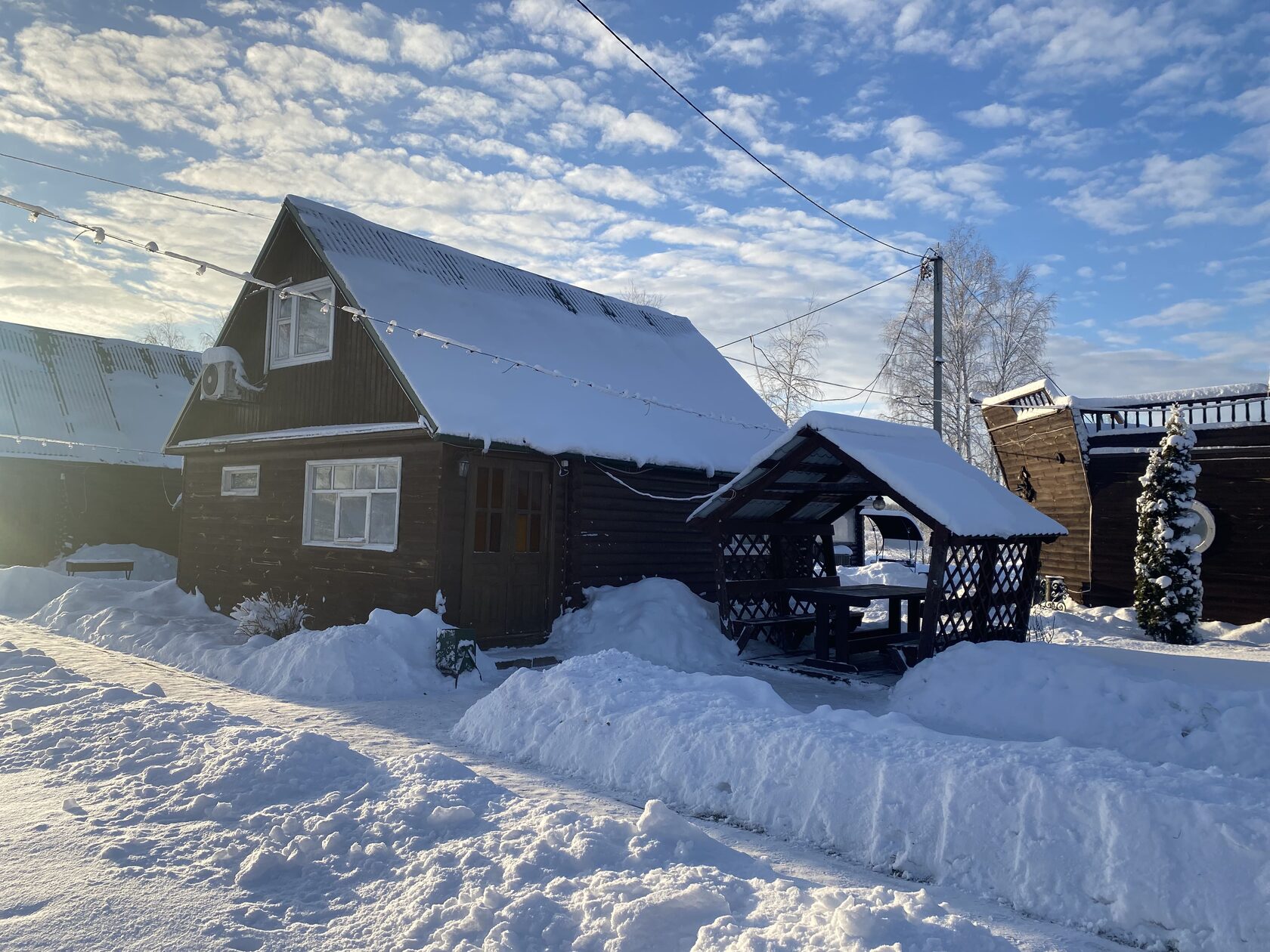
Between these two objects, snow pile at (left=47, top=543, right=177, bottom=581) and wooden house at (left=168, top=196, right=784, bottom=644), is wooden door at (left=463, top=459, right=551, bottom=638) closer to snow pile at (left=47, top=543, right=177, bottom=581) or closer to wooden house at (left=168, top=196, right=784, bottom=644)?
wooden house at (left=168, top=196, right=784, bottom=644)

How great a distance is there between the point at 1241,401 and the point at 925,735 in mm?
12969

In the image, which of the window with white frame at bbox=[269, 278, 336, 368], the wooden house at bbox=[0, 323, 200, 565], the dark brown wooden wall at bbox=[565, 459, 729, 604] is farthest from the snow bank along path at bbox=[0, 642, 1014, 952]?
the wooden house at bbox=[0, 323, 200, 565]

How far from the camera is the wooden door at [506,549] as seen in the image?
464 inches

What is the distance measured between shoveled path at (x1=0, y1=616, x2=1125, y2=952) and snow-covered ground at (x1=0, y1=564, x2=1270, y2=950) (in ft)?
0.12

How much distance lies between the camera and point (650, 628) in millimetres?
12148

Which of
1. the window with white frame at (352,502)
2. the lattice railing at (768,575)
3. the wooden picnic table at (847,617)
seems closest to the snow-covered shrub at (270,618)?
the window with white frame at (352,502)

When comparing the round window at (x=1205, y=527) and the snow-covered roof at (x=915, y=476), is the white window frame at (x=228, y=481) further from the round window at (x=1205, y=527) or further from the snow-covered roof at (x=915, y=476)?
the round window at (x=1205, y=527)

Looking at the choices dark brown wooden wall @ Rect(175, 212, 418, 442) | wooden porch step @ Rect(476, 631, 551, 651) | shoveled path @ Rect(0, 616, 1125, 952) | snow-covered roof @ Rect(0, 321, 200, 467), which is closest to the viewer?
shoveled path @ Rect(0, 616, 1125, 952)

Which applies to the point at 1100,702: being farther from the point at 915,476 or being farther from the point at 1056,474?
the point at 1056,474

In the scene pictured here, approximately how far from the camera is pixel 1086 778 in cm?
486

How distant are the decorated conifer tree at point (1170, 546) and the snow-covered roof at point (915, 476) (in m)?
4.66

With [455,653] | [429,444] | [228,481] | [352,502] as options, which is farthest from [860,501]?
[228,481]

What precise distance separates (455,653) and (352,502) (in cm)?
378

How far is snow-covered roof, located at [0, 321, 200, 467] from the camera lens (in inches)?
886
